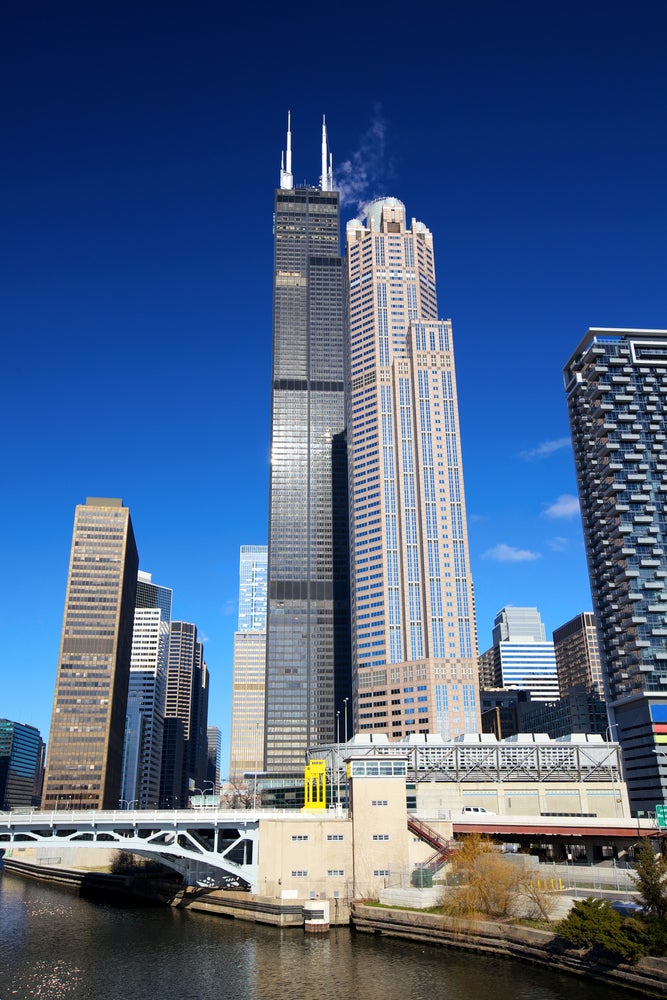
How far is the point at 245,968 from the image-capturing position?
2515 inches

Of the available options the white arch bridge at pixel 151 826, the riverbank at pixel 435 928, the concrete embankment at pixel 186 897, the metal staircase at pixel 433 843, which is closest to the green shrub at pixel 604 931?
the riverbank at pixel 435 928

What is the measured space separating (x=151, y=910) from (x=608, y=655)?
13412cm

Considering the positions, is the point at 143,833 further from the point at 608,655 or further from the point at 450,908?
the point at 608,655

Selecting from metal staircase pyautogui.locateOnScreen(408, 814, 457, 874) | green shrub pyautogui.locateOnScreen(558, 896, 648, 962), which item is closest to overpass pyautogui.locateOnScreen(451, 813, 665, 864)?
metal staircase pyautogui.locateOnScreen(408, 814, 457, 874)


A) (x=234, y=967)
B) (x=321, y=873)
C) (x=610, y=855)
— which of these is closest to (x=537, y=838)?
(x=610, y=855)

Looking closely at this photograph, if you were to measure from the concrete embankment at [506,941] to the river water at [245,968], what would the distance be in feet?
3.78

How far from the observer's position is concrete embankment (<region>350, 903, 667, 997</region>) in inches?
2154

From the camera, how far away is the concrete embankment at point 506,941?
54.7 metres

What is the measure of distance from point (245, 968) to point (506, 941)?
2180 cm

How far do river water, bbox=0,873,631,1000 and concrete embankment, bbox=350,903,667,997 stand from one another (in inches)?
45.3

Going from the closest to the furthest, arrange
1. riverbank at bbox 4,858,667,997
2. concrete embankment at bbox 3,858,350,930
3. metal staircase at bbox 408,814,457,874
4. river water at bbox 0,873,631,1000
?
riverbank at bbox 4,858,667,997 < river water at bbox 0,873,631,1000 < concrete embankment at bbox 3,858,350,930 < metal staircase at bbox 408,814,457,874

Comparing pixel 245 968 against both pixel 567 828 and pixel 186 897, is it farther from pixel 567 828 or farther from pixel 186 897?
pixel 567 828

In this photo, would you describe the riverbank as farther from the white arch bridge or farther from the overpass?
the overpass

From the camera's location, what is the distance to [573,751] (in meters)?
153
